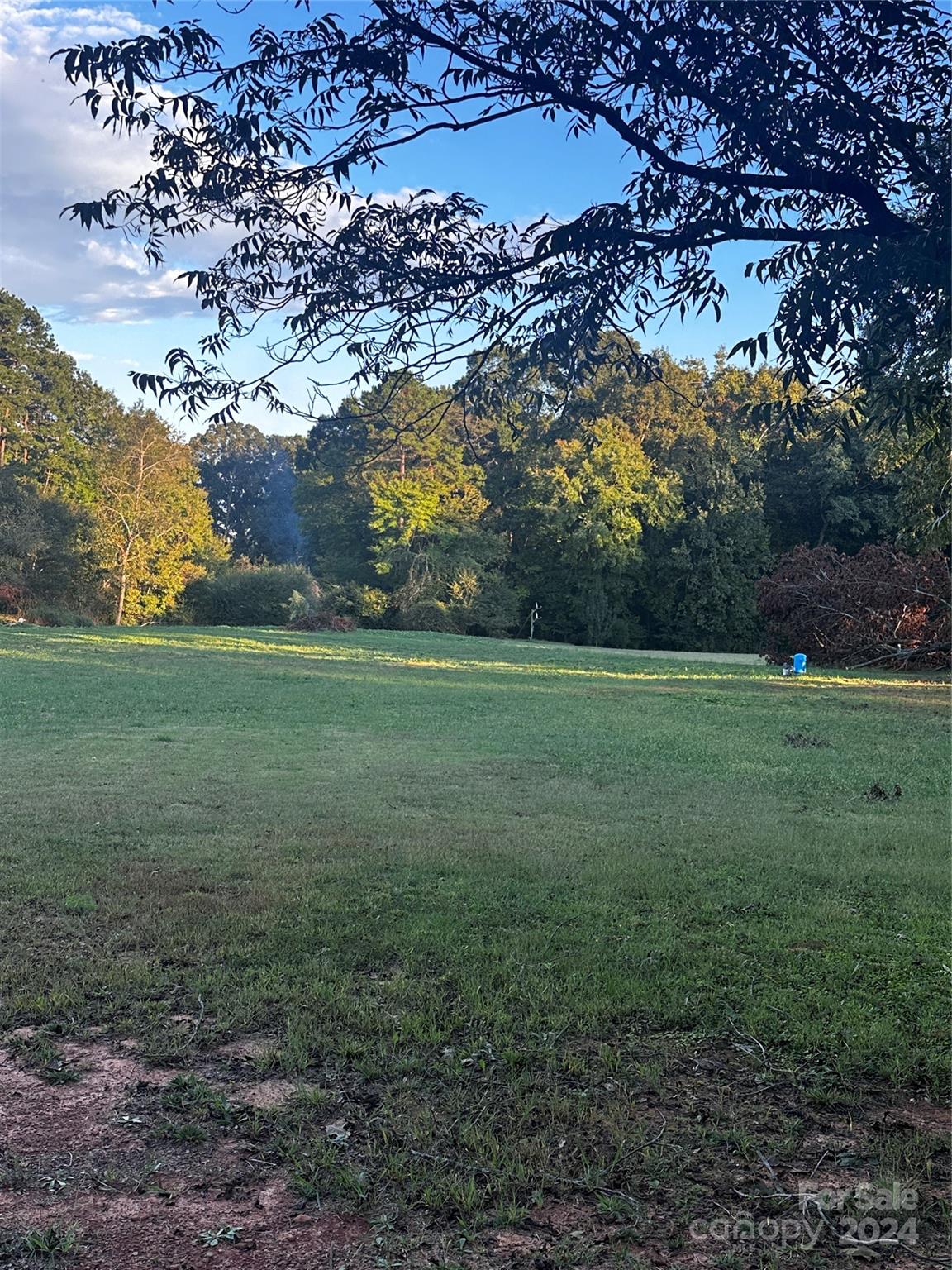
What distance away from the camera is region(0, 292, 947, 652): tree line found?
117 feet

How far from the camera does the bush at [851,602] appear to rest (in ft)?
60.7

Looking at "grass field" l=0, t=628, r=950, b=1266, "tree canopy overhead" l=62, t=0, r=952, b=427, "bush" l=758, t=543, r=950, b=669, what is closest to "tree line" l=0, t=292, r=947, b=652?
"bush" l=758, t=543, r=950, b=669

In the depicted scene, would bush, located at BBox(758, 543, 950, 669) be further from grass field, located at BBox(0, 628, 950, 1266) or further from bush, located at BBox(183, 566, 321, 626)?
bush, located at BBox(183, 566, 321, 626)

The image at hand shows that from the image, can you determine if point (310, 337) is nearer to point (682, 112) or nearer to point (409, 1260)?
point (682, 112)

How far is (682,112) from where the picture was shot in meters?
3.95

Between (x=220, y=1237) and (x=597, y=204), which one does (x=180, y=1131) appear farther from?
(x=597, y=204)

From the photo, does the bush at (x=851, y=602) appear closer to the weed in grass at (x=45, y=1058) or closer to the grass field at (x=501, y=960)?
the grass field at (x=501, y=960)

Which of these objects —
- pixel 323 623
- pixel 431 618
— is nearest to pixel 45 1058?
pixel 323 623

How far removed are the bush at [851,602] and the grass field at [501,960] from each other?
9.25m

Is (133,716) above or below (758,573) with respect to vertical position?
below

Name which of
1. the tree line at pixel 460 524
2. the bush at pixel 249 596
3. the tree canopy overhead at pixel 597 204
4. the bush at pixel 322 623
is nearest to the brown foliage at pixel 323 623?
the bush at pixel 322 623

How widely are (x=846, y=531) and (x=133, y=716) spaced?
1350 inches

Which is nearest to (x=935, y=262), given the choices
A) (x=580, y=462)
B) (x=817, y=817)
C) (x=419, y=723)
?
(x=817, y=817)

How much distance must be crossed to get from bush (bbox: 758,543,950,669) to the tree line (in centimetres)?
1185
